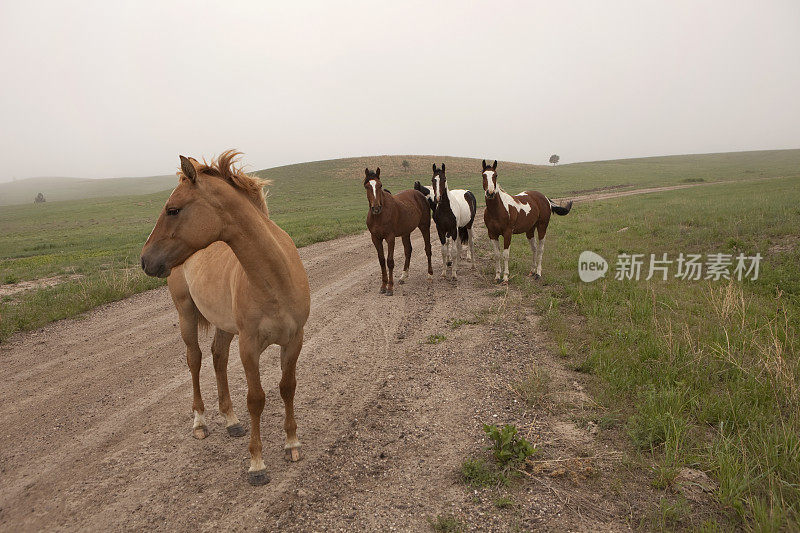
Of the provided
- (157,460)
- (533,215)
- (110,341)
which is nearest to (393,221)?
(533,215)

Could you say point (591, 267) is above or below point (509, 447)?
above

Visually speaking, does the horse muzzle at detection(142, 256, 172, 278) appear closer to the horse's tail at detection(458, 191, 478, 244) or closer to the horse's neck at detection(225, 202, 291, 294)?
the horse's neck at detection(225, 202, 291, 294)

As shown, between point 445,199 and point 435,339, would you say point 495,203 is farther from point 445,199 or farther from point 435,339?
point 435,339

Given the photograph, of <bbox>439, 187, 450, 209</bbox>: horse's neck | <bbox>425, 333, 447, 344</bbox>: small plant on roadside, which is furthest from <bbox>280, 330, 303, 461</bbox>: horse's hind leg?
<bbox>439, 187, 450, 209</bbox>: horse's neck

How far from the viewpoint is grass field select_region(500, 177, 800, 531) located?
3068mm

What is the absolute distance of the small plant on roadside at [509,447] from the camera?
11.4ft

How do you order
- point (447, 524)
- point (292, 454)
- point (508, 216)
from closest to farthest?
point (447, 524), point (292, 454), point (508, 216)

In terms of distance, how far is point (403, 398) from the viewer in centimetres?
480

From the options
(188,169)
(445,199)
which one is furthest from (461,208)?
(188,169)

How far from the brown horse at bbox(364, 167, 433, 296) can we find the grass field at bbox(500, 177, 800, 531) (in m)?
2.85

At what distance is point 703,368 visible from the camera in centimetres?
468

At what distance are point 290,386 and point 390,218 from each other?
618 cm

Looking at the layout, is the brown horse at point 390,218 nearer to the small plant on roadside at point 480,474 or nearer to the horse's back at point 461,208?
the horse's back at point 461,208

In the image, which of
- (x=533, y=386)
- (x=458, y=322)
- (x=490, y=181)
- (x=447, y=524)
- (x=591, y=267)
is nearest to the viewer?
(x=447, y=524)
